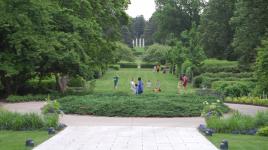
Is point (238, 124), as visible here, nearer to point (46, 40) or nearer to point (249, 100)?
point (249, 100)

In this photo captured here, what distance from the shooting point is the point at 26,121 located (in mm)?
19016

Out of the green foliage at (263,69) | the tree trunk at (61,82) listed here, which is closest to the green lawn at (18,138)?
the green foliage at (263,69)

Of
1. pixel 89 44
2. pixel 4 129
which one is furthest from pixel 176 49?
pixel 4 129

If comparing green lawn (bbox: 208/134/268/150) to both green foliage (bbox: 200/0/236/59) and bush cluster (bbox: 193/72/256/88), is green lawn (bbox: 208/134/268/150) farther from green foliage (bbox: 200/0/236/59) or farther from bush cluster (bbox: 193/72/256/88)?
green foliage (bbox: 200/0/236/59)

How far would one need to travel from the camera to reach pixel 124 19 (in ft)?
163

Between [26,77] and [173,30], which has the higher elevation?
[173,30]

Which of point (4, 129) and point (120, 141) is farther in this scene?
point (4, 129)

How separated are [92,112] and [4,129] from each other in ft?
22.9

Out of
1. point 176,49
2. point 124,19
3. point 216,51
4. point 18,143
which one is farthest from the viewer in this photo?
point 216,51

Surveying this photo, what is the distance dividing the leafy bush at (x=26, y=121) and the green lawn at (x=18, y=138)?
737mm

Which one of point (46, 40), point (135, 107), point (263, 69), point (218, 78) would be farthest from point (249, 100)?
point (218, 78)

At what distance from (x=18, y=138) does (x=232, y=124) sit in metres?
7.77

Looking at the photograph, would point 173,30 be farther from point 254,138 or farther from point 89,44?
point 254,138

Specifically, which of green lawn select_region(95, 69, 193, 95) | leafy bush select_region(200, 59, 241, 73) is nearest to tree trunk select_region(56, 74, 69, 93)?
green lawn select_region(95, 69, 193, 95)
